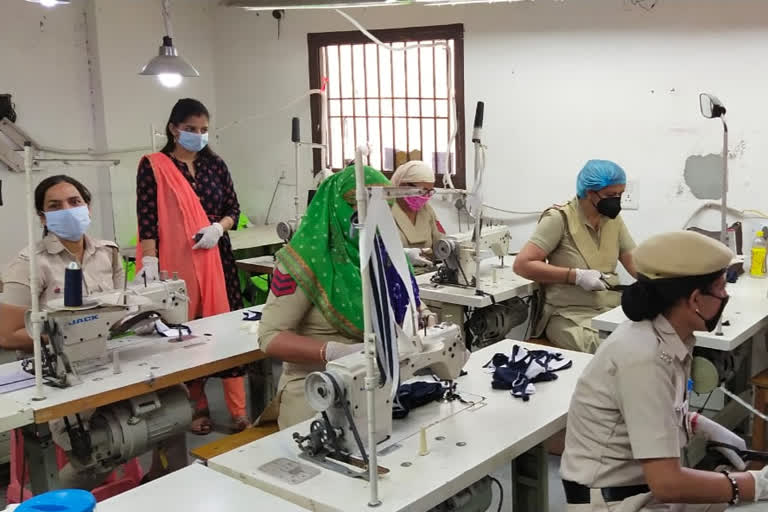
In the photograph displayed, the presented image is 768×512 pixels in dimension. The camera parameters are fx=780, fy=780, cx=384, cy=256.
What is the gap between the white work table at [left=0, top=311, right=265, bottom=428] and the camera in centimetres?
219

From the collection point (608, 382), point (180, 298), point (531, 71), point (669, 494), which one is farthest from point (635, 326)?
point (531, 71)

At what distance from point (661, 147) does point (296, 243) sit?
8.47ft

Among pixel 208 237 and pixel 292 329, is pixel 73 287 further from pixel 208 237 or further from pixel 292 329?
pixel 208 237

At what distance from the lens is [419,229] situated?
4152 mm

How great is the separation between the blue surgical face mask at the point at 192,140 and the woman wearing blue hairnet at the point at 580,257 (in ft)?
5.08

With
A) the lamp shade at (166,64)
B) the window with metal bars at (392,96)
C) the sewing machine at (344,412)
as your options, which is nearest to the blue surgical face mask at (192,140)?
the lamp shade at (166,64)

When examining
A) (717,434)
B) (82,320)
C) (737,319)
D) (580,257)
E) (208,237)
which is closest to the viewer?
(717,434)

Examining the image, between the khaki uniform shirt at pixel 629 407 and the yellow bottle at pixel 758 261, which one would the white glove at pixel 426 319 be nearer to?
the khaki uniform shirt at pixel 629 407

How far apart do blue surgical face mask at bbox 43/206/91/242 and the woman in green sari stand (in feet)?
2.77

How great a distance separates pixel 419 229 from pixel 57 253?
6.48ft

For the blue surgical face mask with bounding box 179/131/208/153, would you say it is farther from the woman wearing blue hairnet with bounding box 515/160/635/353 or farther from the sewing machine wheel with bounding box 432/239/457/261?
the woman wearing blue hairnet with bounding box 515/160/635/353

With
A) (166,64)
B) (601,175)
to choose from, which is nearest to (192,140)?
(166,64)

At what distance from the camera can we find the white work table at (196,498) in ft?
4.95

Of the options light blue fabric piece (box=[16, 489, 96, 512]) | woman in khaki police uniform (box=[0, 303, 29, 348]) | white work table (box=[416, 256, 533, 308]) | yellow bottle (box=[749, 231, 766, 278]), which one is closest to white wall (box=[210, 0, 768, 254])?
yellow bottle (box=[749, 231, 766, 278])
